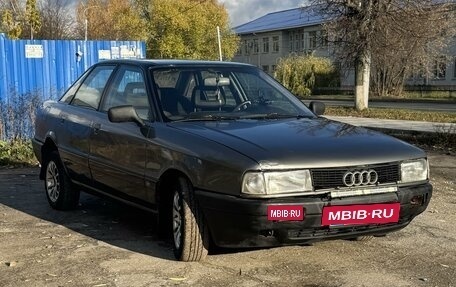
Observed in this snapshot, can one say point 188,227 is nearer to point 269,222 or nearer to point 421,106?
point 269,222

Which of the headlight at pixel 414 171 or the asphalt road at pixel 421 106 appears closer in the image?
the headlight at pixel 414 171

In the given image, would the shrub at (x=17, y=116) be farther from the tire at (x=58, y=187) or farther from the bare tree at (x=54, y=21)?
the bare tree at (x=54, y=21)

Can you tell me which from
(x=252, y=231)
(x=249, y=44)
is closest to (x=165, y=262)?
(x=252, y=231)

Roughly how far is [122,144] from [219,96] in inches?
38.0

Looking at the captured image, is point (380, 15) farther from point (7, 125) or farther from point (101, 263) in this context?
point (101, 263)

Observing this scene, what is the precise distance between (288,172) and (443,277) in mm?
1422

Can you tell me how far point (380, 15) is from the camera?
23.2 meters

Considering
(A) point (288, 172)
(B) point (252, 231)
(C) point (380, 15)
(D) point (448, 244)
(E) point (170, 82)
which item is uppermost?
(C) point (380, 15)

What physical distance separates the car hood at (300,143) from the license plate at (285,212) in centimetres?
27

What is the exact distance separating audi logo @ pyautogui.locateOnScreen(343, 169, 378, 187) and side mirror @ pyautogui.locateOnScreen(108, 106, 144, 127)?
73.1 inches

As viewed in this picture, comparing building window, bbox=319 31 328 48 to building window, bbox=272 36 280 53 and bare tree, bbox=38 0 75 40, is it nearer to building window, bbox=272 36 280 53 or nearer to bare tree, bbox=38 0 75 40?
bare tree, bbox=38 0 75 40

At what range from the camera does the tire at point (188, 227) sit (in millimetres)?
4562

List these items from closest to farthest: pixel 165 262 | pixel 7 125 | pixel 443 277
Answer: pixel 443 277, pixel 165 262, pixel 7 125

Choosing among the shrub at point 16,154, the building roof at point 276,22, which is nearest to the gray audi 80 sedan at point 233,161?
the shrub at point 16,154
